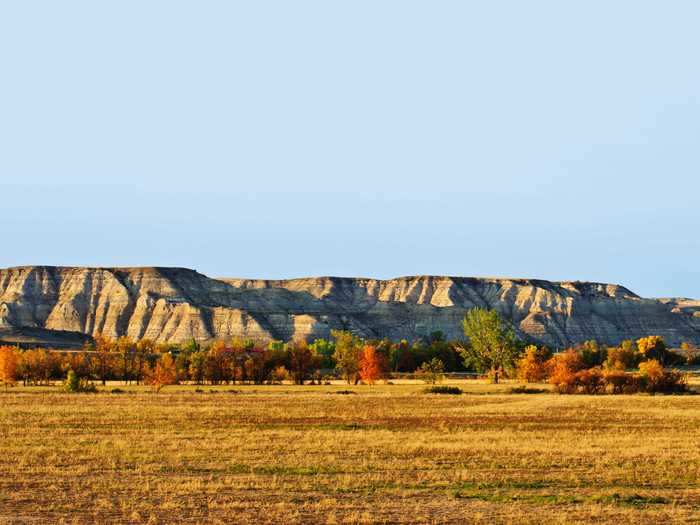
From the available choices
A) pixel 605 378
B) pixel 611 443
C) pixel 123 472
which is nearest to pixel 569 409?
pixel 611 443

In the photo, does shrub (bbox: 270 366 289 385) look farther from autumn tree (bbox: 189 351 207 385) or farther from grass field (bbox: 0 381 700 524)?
grass field (bbox: 0 381 700 524)

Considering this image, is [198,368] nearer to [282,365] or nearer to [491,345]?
[282,365]

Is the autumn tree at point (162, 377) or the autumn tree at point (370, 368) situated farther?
the autumn tree at point (370, 368)

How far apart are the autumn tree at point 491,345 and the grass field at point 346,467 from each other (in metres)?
66.7

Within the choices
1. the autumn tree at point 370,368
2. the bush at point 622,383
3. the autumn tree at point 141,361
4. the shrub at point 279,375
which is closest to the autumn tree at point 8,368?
the autumn tree at point 141,361

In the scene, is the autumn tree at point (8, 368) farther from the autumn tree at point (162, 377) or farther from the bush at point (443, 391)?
the bush at point (443, 391)

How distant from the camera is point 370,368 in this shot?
364 ft

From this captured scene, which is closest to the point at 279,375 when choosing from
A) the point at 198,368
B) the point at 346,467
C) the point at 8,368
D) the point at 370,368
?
the point at 198,368

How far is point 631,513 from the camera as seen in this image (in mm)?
21016

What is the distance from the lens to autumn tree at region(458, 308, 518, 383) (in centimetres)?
12012

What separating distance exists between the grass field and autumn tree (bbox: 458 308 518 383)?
66.7 m

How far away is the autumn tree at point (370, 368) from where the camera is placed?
362 feet

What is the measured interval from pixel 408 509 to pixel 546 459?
33.7 feet

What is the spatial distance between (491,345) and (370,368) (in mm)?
17887
